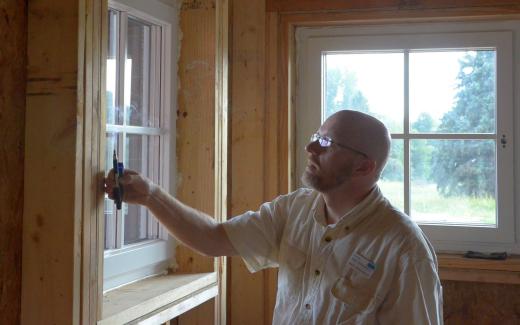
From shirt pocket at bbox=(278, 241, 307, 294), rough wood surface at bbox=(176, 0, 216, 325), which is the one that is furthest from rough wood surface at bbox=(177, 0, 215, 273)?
shirt pocket at bbox=(278, 241, 307, 294)

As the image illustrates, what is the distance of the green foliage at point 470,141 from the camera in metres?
2.46

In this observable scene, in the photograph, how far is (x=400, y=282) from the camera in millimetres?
1469

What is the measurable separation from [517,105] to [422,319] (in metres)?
1.39

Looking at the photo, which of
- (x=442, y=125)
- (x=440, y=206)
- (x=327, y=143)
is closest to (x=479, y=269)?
(x=440, y=206)

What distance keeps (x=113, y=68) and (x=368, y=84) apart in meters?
1.35

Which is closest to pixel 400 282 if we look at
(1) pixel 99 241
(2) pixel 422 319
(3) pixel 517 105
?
(2) pixel 422 319

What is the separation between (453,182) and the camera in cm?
250

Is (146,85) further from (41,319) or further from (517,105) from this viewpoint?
(517,105)

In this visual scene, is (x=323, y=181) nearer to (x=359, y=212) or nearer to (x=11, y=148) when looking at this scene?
(x=359, y=212)

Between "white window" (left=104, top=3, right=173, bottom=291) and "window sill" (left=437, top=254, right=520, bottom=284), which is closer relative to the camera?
"white window" (left=104, top=3, right=173, bottom=291)

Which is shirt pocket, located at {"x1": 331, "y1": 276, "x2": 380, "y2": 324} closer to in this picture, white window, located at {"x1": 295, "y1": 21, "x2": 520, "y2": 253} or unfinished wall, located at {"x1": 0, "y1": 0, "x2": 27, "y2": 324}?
unfinished wall, located at {"x1": 0, "y1": 0, "x2": 27, "y2": 324}

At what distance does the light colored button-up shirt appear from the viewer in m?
1.47

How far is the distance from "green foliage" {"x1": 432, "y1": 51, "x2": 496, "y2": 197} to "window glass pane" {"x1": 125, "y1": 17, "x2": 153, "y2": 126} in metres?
1.38

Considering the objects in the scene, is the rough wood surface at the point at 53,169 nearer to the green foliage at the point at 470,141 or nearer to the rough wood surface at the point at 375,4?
the rough wood surface at the point at 375,4
